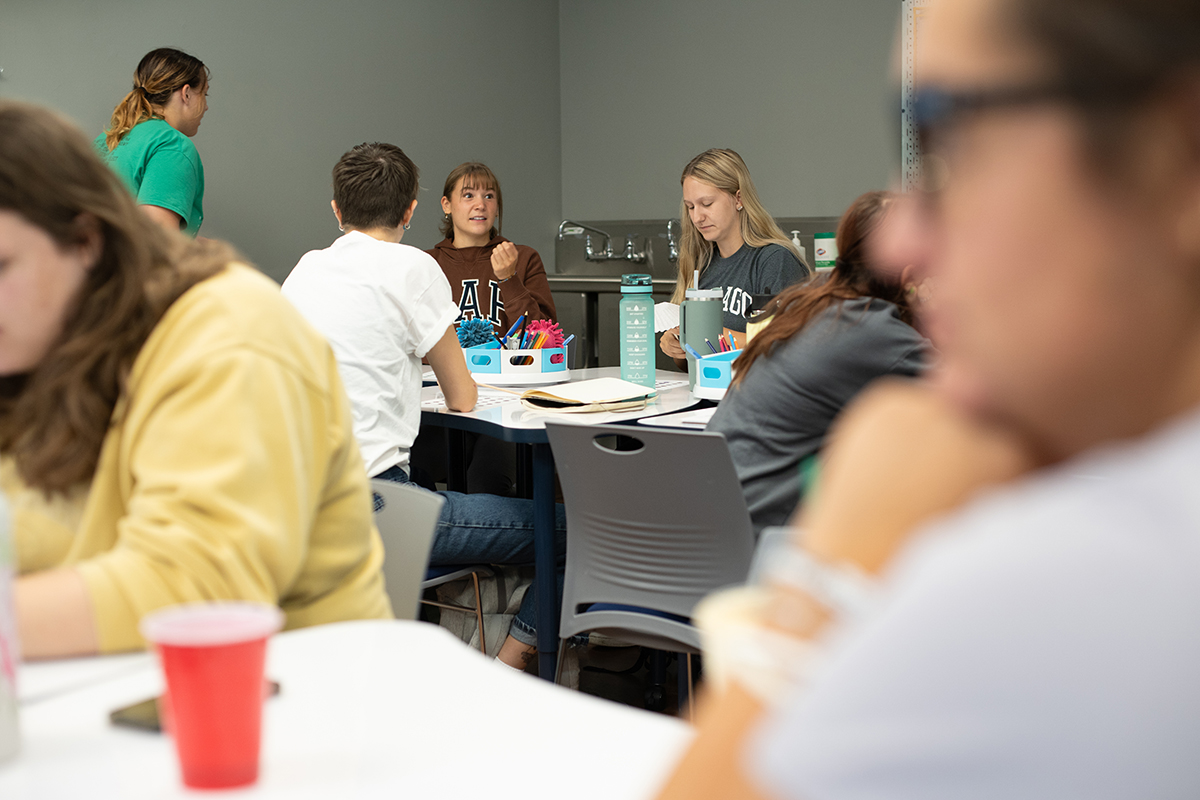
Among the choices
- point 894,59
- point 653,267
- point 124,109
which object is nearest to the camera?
point 894,59

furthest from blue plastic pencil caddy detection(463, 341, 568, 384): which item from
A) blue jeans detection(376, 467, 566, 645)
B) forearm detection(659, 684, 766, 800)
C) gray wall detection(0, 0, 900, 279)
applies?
forearm detection(659, 684, 766, 800)

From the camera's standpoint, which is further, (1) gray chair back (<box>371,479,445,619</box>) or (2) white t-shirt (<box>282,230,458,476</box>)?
(2) white t-shirt (<box>282,230,458,476</box>)

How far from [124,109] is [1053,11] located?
169 inches

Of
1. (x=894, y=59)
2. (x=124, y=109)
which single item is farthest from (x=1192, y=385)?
(x=124, y=109)

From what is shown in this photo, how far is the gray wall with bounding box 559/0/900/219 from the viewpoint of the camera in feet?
18.7

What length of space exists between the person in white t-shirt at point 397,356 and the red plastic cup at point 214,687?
175 centimetres

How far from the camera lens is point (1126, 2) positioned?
0.34 metres

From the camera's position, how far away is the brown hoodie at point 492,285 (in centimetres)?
451

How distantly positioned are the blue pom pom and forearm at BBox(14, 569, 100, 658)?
2.41 meters

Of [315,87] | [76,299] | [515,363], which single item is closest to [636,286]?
[515,363]

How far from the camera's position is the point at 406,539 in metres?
1.50

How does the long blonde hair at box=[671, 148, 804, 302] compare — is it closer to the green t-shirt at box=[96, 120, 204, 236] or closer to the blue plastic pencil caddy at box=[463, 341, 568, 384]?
the blue plastic pencil caddy at box=[463, 341, 568, 384]

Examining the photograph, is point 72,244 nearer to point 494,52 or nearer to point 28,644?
point 28,644

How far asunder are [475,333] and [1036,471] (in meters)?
3.02
